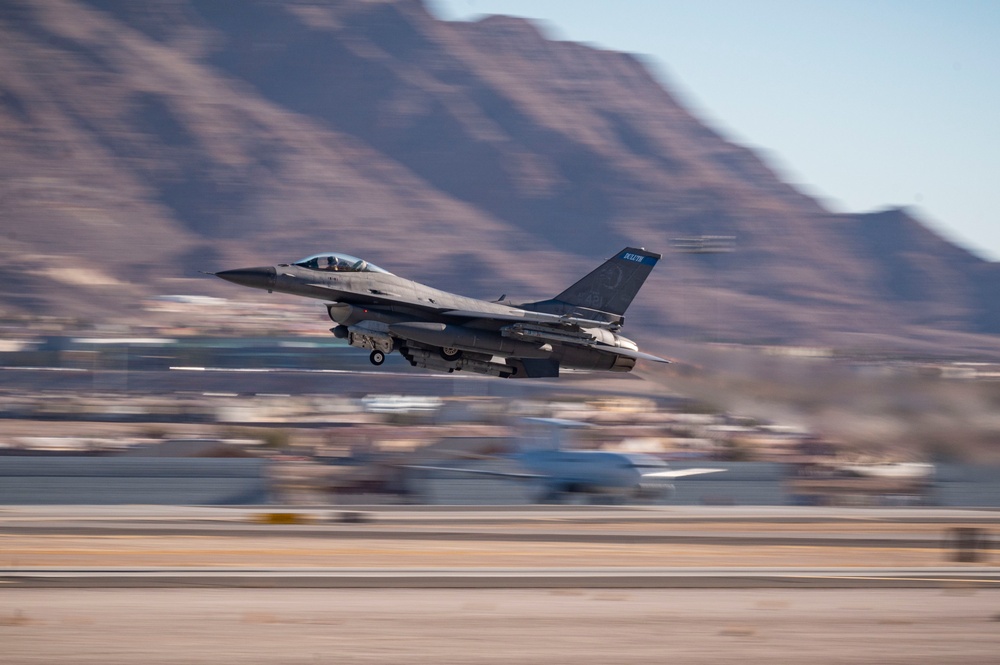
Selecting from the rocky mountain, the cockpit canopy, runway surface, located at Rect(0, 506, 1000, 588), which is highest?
the rocky mountain

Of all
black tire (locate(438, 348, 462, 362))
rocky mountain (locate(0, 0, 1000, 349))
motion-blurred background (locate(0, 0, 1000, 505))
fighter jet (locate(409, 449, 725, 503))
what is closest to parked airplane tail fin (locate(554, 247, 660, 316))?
black tire (locate(438, 348, 462, 362))

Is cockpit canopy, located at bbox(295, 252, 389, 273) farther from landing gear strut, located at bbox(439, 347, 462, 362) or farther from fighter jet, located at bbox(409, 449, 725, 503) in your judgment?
fighter jet, located at bbox(409, 449, 725, 503)

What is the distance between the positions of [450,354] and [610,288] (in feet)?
15.9

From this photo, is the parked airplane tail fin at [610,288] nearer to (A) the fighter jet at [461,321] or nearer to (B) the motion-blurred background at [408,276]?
(A) the fighter jet at [461,321]

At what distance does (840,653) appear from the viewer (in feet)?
45.3

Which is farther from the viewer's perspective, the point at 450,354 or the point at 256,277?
the point at 450,354

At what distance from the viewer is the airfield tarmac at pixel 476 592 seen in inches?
539

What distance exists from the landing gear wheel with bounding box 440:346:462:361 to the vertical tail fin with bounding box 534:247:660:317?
8.63 ft

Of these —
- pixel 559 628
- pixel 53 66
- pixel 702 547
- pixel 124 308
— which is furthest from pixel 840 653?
pixel 53 66

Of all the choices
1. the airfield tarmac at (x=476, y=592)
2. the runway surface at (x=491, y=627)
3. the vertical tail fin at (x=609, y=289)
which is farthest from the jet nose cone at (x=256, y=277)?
the runway surface at (x=491, y=627)

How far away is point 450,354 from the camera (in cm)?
2805

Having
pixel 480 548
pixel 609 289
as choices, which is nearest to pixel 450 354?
pixel 609 289

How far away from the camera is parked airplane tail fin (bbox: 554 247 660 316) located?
29.0m

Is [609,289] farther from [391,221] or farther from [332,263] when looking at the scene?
[391,221]
